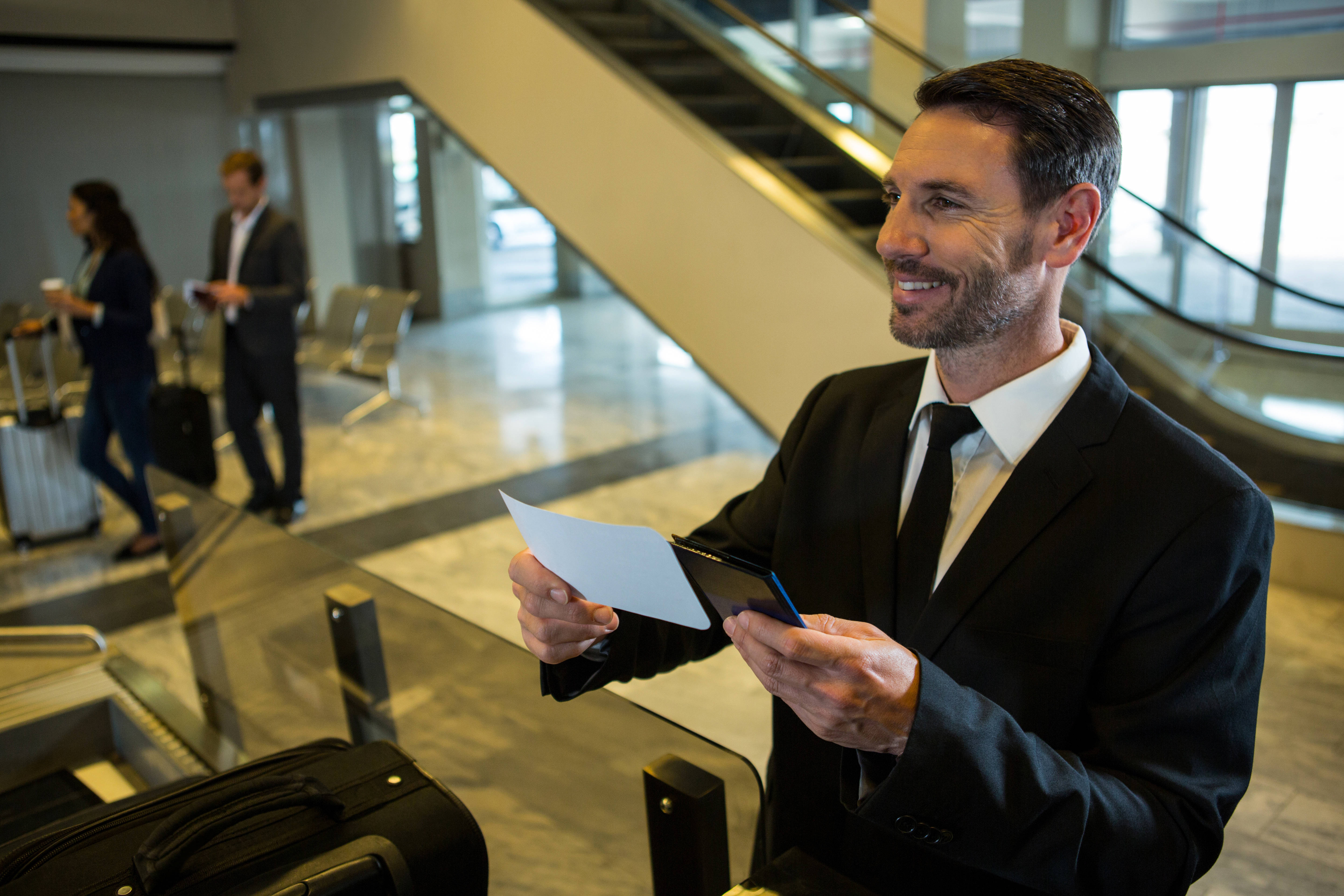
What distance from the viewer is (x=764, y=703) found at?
3.42 metres

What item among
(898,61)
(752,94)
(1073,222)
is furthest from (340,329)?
(1073,222)

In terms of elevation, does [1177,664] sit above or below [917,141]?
below

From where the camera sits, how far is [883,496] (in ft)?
4.41

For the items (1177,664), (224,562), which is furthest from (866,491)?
(224,562)

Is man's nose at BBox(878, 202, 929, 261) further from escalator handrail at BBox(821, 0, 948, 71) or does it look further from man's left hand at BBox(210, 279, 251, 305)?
man's left hand at BBox(210, 279, 251, 305)

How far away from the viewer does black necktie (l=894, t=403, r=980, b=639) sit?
127 centimetres

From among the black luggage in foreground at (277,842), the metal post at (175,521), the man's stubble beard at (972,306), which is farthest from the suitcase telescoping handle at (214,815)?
the metal post at (175,521)

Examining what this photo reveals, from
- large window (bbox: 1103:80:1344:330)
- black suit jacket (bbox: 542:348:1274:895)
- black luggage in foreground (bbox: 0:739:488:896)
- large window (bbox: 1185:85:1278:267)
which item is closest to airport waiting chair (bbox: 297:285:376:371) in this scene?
large window (bbox: 1103:80:1344:330)

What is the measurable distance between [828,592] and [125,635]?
3.51 m

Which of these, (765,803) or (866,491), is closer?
(866,491)

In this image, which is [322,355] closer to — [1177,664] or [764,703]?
[764,703]

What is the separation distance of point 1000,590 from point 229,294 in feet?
14.4

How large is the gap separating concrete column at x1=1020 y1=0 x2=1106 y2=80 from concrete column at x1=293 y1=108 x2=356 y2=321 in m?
7.26

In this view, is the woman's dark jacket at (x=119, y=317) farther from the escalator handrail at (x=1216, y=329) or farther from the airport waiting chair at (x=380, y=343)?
the escalator handrail at (x=1216, y=329)
